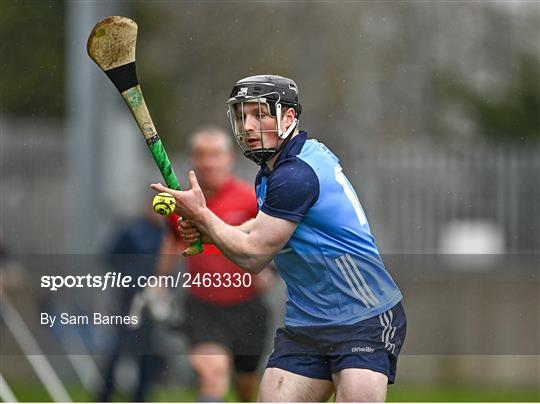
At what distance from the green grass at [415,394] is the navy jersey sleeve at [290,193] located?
3.53m

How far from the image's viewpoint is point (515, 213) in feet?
24.6

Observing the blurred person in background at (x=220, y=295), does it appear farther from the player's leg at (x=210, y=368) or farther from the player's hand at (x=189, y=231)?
the player's hand at (x=189, y=231)

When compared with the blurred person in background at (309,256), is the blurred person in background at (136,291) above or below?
below

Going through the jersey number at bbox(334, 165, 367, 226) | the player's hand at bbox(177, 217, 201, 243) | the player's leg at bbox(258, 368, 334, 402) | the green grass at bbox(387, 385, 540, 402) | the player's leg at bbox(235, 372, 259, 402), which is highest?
the jersey number at bbox(334, 165, 367, 226)

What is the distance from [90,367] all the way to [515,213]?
3.15m

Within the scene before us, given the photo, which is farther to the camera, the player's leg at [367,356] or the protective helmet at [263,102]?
the protective helmet at [263,102]

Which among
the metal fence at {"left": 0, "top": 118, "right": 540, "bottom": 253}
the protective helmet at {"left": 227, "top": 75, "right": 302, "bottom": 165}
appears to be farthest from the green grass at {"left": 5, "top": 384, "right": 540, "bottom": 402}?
the protective helmet at {"left": 227, "top": 75, "right": 302, "bottom": 165}

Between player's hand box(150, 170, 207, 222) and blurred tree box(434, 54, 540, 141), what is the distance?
2.66 meters

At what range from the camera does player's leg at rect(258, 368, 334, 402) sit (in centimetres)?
512

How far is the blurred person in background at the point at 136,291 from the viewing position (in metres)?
6.70

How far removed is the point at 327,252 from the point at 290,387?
0.52m

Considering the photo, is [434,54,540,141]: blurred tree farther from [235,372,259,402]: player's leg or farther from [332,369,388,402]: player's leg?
[332,369,388,402]: player's leg

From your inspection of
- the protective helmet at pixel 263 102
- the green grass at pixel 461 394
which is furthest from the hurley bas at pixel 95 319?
the green grass at pixel 461 394

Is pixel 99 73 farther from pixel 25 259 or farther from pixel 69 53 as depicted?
pixel 25 259
